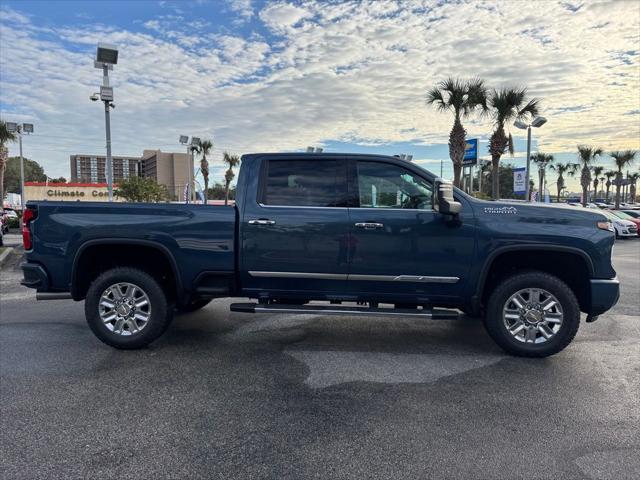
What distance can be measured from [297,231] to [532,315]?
2.52m

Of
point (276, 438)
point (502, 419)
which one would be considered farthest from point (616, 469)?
point (276, 438)

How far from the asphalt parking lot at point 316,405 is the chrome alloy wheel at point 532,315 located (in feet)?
0.91

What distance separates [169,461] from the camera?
117 inches

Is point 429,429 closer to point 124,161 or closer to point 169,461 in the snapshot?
point 169,461

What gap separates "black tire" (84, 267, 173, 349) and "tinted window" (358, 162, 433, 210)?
236cm

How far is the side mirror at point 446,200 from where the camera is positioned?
4.56 m

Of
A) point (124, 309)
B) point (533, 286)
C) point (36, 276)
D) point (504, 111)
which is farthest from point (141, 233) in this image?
point (504, 111)

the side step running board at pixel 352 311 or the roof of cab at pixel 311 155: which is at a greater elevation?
the roof of cab at pixel 311 155

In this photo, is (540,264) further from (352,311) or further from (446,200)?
(352,311)

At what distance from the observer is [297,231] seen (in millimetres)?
4863

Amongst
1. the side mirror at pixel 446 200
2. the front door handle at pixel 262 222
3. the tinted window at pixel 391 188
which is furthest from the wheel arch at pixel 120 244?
the side mirror at pixel 446 200

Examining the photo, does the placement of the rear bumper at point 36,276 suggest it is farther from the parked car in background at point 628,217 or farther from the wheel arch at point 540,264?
the parked car in background at point 628,217

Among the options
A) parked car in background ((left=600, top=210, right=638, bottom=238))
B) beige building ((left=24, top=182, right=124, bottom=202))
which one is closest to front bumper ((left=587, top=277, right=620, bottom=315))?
parked car in background ((left=600, top=210, right=638, bottom=238))

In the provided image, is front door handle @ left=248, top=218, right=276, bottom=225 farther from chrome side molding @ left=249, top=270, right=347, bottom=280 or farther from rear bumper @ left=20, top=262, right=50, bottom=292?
rear bumper @ left=20, top=262, right=50, bottom=292
